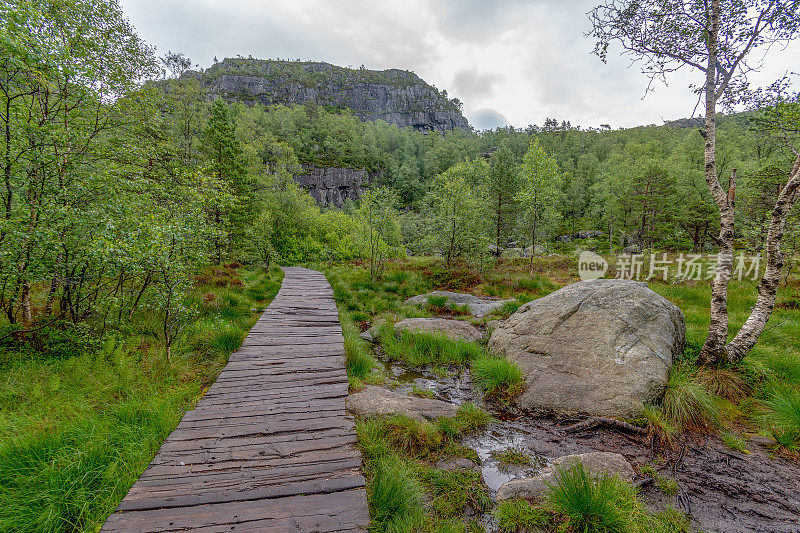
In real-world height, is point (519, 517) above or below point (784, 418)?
below

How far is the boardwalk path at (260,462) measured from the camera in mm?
2604

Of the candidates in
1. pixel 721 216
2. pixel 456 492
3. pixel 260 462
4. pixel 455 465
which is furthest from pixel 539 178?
pixel 260 462

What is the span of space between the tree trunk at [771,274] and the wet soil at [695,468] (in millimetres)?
2222

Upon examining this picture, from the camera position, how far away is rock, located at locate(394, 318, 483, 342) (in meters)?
8.38

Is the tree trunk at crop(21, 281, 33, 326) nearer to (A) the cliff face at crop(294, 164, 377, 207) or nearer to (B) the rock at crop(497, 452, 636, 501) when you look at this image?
(B) the rock at crop(497, 452, 636, 501)

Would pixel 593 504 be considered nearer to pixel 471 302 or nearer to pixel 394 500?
pixel 394 500

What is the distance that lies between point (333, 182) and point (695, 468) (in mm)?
90931

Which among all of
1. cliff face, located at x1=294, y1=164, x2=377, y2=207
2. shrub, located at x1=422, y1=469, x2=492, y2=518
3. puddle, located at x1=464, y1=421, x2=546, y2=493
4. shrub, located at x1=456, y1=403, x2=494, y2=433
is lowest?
puddle, located at x1=464, y1=421, x2=546, y2=493

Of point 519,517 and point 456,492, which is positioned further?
point 456,492

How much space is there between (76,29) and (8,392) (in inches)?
266

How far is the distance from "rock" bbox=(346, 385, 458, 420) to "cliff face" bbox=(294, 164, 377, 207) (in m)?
81.5

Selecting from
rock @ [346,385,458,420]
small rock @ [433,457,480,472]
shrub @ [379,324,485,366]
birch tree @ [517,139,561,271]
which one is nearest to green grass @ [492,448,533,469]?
small rock @ [433,457,480,472]

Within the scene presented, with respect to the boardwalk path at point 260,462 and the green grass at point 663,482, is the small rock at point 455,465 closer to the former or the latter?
the boardwalk path at point 260,462

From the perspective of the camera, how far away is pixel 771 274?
5.38 meters
